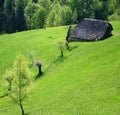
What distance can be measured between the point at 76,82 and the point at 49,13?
325 ft

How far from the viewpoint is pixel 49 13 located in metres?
154

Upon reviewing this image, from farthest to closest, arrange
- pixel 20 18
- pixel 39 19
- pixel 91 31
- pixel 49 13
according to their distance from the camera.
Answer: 1. pixel 20 18
2. pixel 49 13
3. pixel 39 19
4. pixel 91 31

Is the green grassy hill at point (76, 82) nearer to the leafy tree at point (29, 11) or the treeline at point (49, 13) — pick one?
the treeline at point (49, 13)

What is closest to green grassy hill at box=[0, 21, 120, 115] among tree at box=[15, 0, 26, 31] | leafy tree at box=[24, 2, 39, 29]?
leafy tree at box=[24, 2, 39, 29]

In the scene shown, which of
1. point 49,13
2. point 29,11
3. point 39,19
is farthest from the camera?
point 29,11

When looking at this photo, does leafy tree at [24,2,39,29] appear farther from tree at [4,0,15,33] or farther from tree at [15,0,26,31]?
tree at [4,0,15,33]

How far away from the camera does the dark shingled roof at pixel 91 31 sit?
88.7 metres

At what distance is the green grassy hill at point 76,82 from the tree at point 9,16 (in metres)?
72.5

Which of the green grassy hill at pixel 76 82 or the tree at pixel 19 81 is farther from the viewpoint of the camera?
the tree at pixel 19 81

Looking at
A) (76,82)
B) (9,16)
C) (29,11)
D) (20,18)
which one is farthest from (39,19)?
(76,82)

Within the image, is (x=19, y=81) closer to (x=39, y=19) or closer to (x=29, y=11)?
(x=39, y=19)

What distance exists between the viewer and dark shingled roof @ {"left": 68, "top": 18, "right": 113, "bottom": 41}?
291ft

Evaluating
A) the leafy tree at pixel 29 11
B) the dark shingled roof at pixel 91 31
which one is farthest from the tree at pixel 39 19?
the dark shingled roof at pixel 91 31

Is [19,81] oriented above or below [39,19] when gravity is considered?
above
